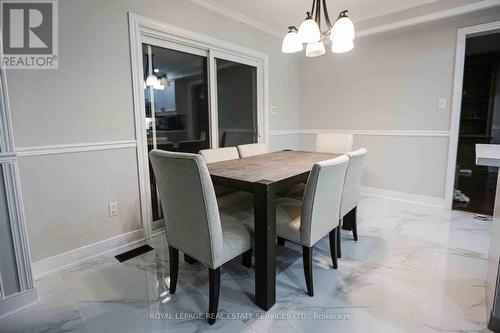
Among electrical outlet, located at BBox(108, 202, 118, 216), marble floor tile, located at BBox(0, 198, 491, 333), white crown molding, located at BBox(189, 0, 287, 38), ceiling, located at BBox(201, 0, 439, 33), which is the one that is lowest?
marble floor tile, located at BBox(0, 198, 491, 333)

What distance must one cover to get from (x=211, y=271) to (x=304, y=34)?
1699 mm

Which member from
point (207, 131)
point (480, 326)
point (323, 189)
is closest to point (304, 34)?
point (323, 189)

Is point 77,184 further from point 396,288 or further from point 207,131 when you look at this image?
point 396,288

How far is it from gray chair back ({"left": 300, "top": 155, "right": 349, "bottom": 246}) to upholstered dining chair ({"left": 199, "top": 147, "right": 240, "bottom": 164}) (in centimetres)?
109

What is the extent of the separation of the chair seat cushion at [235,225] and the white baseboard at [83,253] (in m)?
0.96

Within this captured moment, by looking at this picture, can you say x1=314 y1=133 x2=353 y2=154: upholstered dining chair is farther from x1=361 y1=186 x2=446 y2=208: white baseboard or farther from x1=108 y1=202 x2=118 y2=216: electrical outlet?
x1=108 y1=202 x2=118 y2=216: electrical outlet

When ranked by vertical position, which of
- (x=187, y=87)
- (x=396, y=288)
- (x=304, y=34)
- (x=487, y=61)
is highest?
(x=487, y=61)

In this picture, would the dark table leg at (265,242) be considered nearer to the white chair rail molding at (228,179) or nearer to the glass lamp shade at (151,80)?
the white chair rail molding at (228,179)

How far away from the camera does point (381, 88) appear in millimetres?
3578

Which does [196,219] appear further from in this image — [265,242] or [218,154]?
[218,154]

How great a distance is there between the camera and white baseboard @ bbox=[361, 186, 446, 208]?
331 cm

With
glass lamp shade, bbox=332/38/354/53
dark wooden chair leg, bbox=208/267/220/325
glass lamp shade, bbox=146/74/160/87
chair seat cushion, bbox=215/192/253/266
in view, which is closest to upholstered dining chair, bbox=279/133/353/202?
Result: glass lamp shade, bbox=332/38/354/53

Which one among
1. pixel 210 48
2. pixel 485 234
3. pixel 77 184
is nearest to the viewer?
pixel 77 184

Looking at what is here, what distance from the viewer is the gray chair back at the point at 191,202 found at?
1291mm
